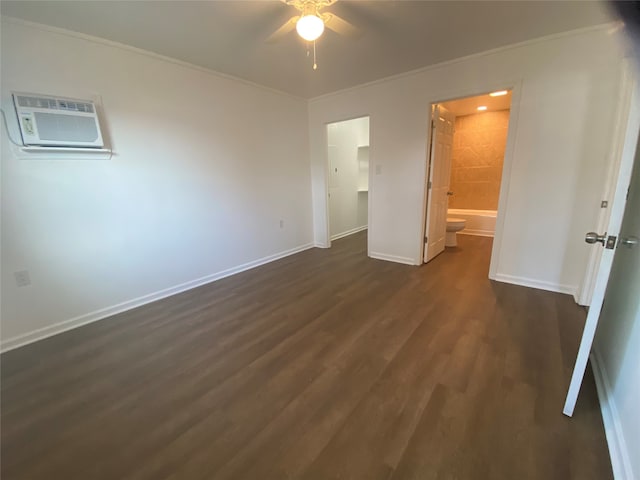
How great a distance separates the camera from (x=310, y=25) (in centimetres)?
164

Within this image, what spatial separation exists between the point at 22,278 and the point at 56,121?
1242mm

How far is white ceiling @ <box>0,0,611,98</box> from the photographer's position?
1.84 m

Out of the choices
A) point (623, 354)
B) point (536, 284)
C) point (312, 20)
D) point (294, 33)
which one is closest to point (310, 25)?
point (312, 20)

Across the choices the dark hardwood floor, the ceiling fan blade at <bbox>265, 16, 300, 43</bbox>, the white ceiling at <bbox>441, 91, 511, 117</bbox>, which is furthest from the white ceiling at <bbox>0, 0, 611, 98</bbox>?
the dark hardwood floor

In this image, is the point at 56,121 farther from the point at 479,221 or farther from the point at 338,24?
the point at 479,221

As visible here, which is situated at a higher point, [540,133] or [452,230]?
[540,133]

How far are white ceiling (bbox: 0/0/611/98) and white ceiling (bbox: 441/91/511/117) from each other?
5.99 ft

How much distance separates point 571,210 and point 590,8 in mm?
1575

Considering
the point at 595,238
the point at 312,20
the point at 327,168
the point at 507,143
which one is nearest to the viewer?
the point at 595,238

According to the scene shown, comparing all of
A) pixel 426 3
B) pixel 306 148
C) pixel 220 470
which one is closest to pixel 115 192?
pixel 220 470

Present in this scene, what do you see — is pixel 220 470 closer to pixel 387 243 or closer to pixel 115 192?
pixel 115 192

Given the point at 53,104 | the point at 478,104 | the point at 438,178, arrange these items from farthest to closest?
the point at 478,104 < the point at 438,178 < the point at 53,104

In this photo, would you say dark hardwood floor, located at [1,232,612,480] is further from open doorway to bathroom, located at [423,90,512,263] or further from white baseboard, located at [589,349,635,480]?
open doorway to bathroom, located at [423,90,512,263]

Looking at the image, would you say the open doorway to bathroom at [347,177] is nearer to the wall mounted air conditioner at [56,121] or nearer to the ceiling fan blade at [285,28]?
the ceiling fan blade at [285,28]
